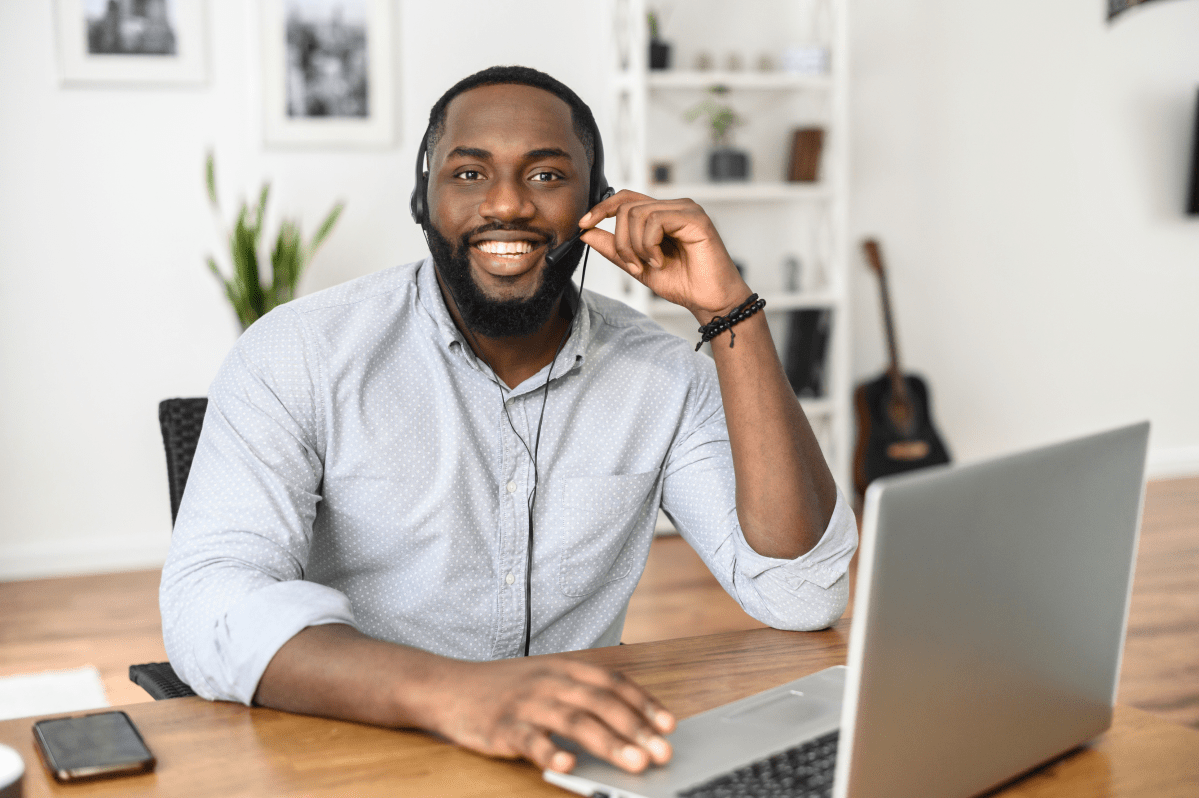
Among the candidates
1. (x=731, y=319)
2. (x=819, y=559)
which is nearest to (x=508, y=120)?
(x=731, y=319)

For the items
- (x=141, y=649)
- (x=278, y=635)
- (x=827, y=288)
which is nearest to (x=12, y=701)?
(x=141, y=649)

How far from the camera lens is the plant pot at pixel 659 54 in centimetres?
412

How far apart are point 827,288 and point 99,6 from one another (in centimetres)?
292

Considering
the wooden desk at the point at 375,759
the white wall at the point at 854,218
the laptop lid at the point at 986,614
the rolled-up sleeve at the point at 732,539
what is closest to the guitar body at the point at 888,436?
the white wall at the point at 854,218

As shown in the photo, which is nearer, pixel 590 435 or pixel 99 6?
pixel 590 435

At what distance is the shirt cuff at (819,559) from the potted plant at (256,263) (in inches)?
101

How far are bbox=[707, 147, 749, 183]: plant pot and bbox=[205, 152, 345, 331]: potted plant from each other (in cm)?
149

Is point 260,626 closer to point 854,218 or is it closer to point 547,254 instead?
point 547,254

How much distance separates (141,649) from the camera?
296 cm

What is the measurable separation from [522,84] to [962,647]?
972 millimetres

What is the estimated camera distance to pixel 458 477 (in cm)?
130

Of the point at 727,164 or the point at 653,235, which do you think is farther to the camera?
the point at 727,164

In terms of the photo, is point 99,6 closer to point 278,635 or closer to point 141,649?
point 141,649

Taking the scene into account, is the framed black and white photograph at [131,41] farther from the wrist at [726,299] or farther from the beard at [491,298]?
the wrist at [726,299]
